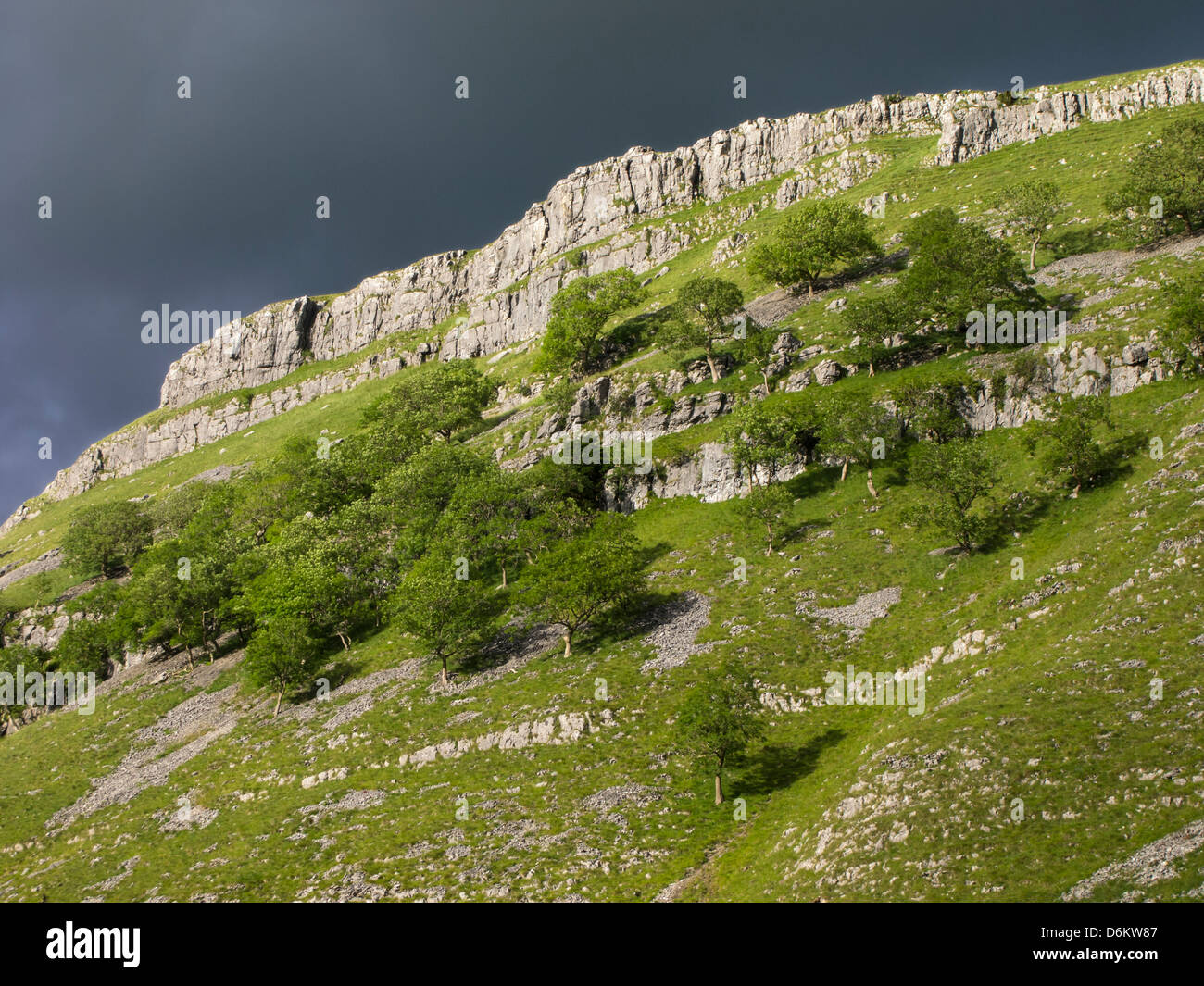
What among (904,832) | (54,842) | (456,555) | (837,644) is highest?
(456,555)

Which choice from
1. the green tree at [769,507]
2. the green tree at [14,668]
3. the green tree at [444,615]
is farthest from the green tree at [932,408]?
the green tree at [14,668]

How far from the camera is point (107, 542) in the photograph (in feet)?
396

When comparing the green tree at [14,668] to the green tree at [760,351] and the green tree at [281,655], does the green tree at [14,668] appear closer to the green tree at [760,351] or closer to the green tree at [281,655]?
the green tree at [281,655]

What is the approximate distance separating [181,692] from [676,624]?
185 ft

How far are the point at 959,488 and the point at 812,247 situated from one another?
6819 centimetres

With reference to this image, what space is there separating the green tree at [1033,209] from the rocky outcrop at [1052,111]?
4914cm

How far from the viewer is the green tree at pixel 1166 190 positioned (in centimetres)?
7769

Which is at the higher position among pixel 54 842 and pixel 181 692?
pixel 181 692

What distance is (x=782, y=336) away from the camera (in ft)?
296

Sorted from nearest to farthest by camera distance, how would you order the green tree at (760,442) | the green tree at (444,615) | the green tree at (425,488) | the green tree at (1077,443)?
the green tree at (1077,443) → the green tree at (444,615) → the green tree at (760,442) → the green tree at (425,488)

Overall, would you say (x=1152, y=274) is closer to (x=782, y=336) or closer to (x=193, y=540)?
(x=782, y=336)

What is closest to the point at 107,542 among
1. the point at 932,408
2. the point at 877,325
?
the point at 877,325

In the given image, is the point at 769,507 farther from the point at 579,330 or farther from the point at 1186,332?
the point at 579,330
